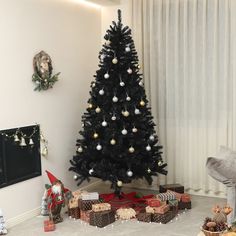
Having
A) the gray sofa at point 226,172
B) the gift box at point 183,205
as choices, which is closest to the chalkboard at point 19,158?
the gift box at point 183,205

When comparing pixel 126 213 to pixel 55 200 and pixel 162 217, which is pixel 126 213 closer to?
pixel 162 217

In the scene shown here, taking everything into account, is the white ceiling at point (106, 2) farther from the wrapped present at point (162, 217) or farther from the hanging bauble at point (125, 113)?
the wrapped present at point (162, 217)

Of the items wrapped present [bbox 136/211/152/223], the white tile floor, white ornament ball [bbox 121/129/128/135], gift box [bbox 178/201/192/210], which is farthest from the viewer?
gift box [bbox 178/201/192/210]

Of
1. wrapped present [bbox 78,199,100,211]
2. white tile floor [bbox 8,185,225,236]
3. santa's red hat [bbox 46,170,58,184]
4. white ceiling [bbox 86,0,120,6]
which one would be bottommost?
white tile floor [bbox 8,185,225,236]

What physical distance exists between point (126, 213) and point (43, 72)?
1.77m

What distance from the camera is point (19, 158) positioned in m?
4.00

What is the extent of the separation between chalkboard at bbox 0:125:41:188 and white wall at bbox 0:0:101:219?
7cm

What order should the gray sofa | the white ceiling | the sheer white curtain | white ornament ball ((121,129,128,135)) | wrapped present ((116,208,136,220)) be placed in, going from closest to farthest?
the gray sofa < wrapped present ((116,208,136,220)) < white ornament ball ((121,129,128,135)) < the sheer white curtain < the white ceiling

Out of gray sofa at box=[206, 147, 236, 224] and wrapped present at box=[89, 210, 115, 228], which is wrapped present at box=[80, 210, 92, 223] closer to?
wrapped present at box=[89, 210, 115, 228]

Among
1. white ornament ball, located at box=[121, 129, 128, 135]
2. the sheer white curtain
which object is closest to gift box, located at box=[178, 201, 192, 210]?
the sheer white curtain

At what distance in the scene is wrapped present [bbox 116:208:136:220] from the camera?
403cm

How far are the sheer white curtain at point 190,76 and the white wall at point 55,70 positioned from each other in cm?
77

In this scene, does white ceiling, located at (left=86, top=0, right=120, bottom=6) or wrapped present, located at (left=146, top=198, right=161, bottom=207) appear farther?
white ceiling, located at (left=86, top=0, right=120, bottom=6)

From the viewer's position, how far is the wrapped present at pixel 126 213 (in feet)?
13.2
